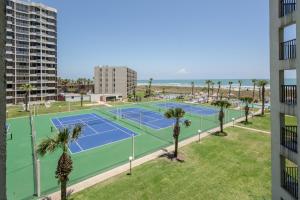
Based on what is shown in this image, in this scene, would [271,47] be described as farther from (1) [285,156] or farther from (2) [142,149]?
(2) [142,149]

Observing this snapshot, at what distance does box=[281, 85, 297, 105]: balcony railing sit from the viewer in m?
11.0

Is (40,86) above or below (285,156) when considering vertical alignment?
above

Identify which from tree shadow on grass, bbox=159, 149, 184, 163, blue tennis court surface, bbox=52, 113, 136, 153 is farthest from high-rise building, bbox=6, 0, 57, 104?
tree shadow on grass, bbox=159, 149, 184, 163

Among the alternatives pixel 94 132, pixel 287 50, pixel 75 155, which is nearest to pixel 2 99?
pixel 287 50

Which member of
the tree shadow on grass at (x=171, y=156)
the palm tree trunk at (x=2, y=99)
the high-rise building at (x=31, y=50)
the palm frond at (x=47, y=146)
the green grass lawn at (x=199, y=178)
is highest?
the high-rise building at (x=31, y=50)

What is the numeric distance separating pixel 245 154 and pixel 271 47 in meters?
17.1

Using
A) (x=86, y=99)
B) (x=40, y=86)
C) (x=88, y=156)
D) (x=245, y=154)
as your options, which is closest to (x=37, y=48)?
(x=40, y=86)

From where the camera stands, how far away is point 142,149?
28.7 m

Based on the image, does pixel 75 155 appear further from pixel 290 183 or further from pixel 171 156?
pixel 290 183

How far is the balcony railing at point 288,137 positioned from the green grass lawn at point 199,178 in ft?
24.6

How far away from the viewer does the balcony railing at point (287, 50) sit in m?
11.1

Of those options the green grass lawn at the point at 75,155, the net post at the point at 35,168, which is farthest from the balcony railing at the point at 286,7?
the green grass lawn at the point at 75,155

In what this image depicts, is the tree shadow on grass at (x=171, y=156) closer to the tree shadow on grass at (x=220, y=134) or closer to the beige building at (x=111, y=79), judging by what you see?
the tree shadow on grass at (x=220, y=134)

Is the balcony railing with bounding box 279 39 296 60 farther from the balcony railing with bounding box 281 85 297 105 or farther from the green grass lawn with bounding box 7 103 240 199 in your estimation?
the green grass lawn with bounding box 7 103 240 199
